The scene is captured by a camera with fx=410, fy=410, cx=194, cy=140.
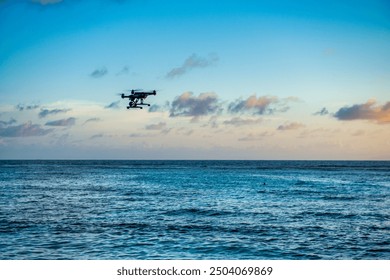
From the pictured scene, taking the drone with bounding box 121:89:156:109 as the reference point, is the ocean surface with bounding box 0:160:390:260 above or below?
below

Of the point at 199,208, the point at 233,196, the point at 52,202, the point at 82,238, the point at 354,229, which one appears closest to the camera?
the point at 82,238

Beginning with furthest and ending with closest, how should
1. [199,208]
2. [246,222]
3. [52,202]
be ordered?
[52,202] < [199,208] < [246,222]

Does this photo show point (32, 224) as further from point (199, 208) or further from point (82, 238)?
point (199, 208)

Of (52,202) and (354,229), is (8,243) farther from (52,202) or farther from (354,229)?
(354,229)

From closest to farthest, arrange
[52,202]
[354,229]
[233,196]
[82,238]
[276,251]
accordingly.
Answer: [276,251], [82,238], [354,229], [52,202], [233,196]

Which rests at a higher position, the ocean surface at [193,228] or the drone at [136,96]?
the drone at [136,96]

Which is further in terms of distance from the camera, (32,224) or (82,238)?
(32,224)
